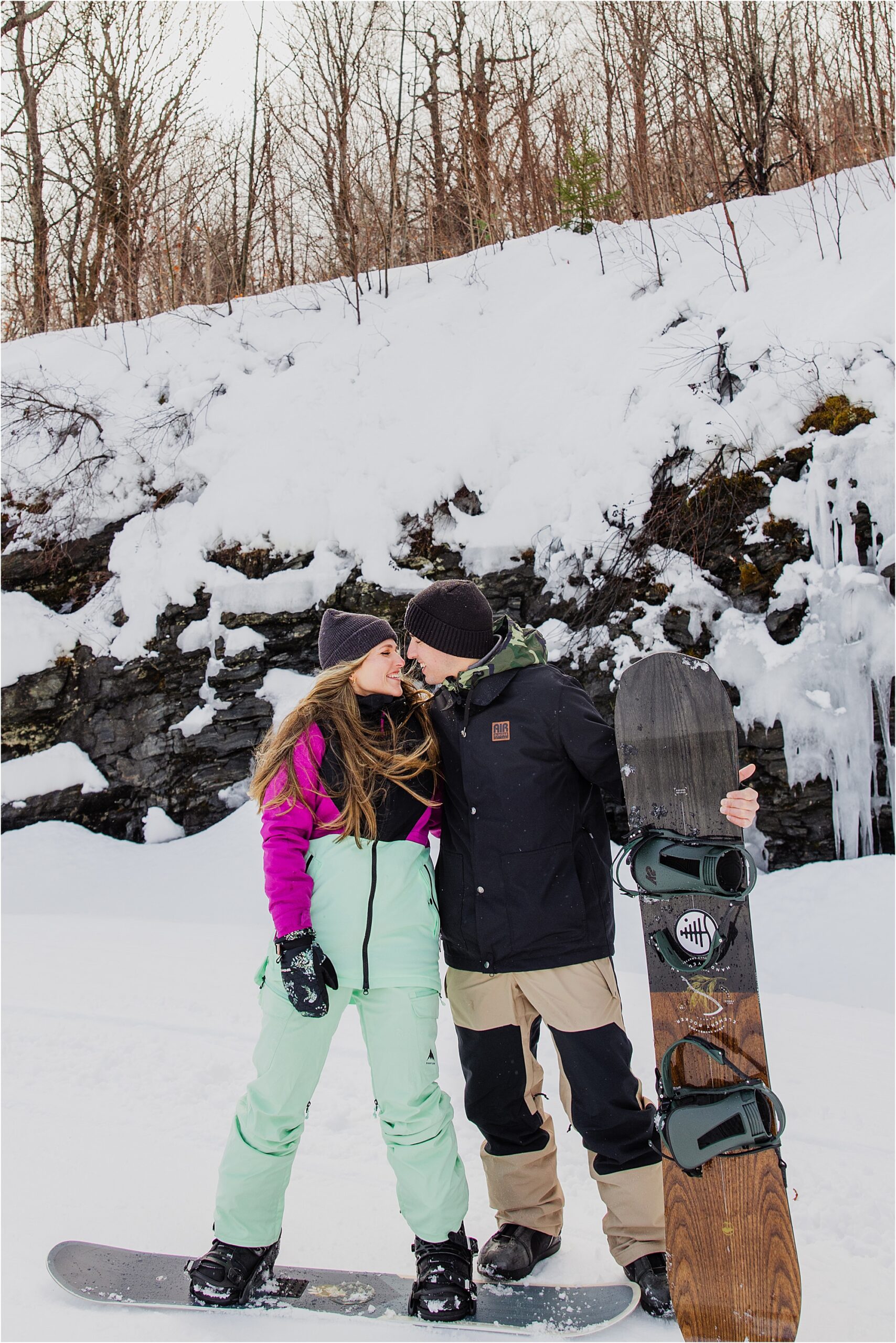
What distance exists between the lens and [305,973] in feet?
6.05

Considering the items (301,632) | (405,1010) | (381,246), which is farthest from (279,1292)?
(381,246)

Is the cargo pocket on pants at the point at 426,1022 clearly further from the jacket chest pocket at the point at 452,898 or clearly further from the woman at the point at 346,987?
the jacket chest pocket at the point at 452,898

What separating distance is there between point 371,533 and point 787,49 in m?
6.33

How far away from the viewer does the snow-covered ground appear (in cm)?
192

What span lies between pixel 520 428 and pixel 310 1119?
470cm

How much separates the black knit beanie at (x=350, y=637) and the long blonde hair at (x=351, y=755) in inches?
1.2

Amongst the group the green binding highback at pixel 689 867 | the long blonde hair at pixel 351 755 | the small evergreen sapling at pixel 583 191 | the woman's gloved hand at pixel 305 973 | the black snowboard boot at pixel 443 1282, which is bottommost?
the black snowboard boot at pixel 443 1282

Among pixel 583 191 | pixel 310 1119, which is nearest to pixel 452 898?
pixel 310 1119

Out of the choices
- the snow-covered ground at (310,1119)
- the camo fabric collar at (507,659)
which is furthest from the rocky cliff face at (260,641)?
the camo fabric collar at (507,659)

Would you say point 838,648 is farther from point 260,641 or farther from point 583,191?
point 583,191

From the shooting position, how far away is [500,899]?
1.98 meters

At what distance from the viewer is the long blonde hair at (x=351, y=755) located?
1988mm

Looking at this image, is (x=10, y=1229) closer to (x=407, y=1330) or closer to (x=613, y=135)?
(x=407, y=1330)

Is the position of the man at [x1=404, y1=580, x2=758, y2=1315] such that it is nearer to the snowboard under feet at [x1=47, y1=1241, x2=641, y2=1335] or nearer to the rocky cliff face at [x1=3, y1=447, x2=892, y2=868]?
the snowboard under feet at [x1=47, y1=1241, x2=641, y2=1335]
